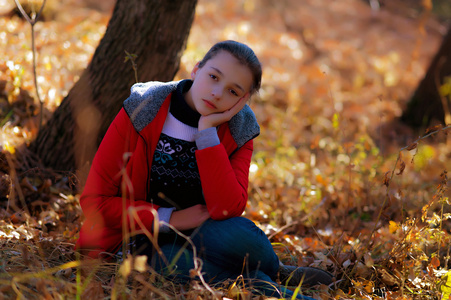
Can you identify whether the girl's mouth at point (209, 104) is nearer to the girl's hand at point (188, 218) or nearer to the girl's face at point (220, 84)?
the girl's face at point (220, 84)

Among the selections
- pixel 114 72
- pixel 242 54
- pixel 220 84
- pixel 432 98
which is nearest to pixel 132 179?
pixel 220 84

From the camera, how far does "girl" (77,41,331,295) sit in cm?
236

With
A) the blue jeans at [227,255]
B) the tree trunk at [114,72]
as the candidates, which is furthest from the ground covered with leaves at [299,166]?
the tree trunk at [114,72]

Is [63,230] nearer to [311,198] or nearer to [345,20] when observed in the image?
[311,198]

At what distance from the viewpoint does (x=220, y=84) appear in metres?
2.38

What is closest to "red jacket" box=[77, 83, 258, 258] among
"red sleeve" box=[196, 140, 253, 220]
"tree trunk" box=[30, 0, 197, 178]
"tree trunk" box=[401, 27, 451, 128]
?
"red sleeve" box=[196, 140, 253, 220]

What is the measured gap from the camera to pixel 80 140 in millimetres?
3455

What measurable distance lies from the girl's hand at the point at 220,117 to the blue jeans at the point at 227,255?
54 centimetres

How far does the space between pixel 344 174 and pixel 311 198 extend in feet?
2.49

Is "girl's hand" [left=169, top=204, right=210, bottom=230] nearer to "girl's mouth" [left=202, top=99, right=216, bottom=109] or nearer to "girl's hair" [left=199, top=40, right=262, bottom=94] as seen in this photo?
"girl's mouth" [left=202, top=99, right=216, bottom=109]

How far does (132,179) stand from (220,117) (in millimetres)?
618

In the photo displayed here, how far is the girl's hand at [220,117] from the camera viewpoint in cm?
241

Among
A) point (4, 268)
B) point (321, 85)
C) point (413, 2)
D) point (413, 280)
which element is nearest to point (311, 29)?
point (321, 85)

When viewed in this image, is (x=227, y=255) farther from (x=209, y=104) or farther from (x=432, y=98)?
(x=432, y=98)
